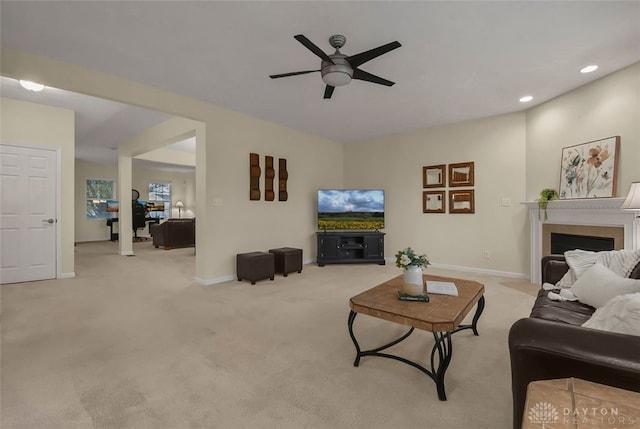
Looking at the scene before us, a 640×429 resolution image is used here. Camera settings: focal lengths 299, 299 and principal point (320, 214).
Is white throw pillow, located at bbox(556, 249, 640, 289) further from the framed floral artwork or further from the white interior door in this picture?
the white interior door

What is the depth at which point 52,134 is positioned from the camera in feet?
14.9

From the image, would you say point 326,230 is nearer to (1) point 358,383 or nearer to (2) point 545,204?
(2) point 545,204

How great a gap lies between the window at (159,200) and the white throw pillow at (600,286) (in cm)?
1170

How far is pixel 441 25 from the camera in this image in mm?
2408

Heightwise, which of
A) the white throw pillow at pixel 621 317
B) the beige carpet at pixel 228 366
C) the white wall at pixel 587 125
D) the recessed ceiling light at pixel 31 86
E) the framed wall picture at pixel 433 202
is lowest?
the beige carpet at pixel 228 366

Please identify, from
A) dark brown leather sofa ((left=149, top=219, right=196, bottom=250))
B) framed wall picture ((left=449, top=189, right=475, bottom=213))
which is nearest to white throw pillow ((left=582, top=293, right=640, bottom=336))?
framed wall picture ((left=449, top=189, right=475, bottom=213))

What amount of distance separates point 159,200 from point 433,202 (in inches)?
389

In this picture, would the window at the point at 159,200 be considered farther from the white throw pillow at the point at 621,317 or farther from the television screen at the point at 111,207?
the white throw pillow at the point at 621,317

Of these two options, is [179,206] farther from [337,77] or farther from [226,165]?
[337,77]

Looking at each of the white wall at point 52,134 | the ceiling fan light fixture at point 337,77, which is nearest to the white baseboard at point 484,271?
the ceiling fan light fixture at point 337,77

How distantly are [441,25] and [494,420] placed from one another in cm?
272

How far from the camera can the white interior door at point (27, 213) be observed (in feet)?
13.8

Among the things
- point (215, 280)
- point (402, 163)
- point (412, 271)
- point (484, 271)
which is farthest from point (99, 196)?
point (484, 271)

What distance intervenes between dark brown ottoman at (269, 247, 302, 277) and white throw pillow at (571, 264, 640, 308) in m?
3.47
